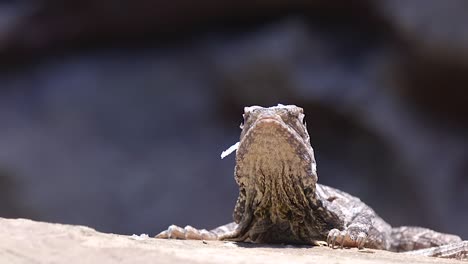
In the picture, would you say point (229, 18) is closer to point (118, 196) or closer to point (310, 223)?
point (118, 196)

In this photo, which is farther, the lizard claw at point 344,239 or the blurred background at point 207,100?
the blurred background at point 207,100

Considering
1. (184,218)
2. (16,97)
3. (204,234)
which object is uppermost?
(16,97)

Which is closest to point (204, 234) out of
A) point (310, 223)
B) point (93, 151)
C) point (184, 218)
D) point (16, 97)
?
point (310, 223)

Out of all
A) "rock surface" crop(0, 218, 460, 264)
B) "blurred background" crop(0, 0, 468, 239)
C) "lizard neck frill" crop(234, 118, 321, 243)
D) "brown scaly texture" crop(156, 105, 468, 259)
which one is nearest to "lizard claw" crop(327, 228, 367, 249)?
"brown scaly texture" crop(156, 105, 468, 259)

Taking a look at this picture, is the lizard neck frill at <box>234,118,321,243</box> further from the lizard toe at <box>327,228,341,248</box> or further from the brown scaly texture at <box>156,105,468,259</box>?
the lizard toe at <box>327,228,341,248</box>

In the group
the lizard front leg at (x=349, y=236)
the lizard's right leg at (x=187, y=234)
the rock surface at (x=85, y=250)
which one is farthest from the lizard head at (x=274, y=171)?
the rock surface at (x=85, y=250)

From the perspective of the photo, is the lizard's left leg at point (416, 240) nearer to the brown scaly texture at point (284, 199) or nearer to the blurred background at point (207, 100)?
the brown scaly texture at point (284, 199)

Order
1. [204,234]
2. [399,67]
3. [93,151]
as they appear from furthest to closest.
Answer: [93,151], [399,67], [204,234]
